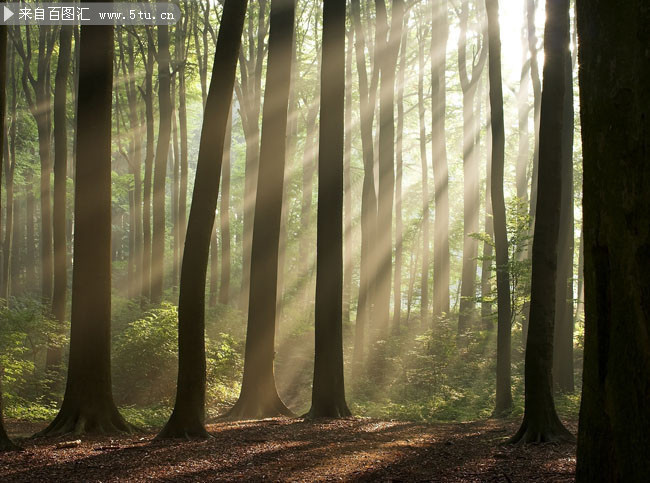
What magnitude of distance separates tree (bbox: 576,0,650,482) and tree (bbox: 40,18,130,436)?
777 centimetres

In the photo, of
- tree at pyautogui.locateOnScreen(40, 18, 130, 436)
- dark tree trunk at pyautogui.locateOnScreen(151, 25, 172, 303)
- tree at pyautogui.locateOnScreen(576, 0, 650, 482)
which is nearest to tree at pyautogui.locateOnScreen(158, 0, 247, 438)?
tree at pyautogui.locateOnScreen(40, 18, 130, 436)

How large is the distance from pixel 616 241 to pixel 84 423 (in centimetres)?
840

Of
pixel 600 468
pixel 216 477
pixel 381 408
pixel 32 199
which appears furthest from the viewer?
pixel 32 199

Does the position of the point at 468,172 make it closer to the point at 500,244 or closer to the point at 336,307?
the point at 500,244

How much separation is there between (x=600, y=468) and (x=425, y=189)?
86.3ft

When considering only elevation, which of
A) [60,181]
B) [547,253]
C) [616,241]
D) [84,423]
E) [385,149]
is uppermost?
[385,149]

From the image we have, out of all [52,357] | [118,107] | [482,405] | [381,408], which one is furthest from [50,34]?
[482,405]

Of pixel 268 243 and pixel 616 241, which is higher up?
pixel 268 243

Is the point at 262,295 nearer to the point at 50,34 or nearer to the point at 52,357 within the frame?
the point at 52,357

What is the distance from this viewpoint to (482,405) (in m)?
17.4

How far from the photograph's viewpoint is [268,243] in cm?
1279

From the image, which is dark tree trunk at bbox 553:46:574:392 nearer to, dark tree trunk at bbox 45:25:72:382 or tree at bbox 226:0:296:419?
tree at bbox 226:0:296:419

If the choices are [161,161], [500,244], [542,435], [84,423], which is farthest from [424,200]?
[84,423]

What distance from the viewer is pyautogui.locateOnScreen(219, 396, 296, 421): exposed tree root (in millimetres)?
12289
